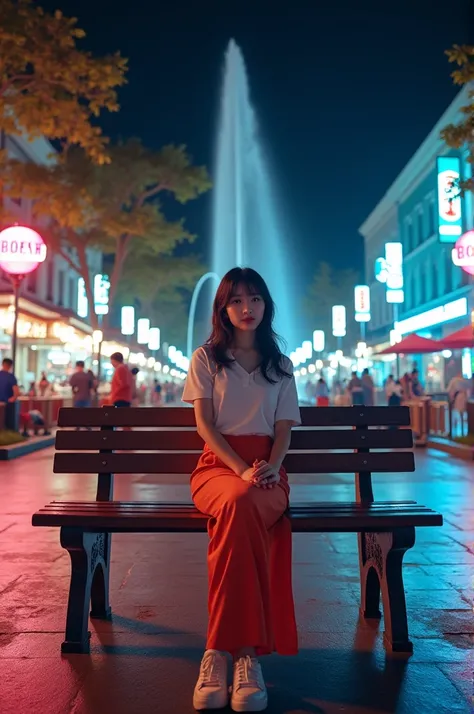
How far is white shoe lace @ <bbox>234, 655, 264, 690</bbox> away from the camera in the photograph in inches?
117

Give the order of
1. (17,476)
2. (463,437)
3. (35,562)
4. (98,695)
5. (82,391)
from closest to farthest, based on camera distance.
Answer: (98,695), (35,562), (17,476), (463,437), (82,391)

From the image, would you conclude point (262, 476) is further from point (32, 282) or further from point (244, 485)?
point (32, 282)

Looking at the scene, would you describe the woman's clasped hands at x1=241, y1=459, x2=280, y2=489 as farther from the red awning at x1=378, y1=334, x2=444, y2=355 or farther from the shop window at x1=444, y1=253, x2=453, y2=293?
the shop window at x1=444, y1=253, x2=453, y2=293

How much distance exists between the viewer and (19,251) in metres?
15.5

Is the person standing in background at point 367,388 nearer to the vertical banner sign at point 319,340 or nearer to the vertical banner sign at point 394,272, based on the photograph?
the vertical banner sign at point 394,272

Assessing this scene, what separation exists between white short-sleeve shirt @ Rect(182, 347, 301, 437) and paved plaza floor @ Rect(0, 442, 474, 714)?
1.13m

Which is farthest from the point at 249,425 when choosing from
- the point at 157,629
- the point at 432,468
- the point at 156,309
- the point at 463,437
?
the point at 156,309

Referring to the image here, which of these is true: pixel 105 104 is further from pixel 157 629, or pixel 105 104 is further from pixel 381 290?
pixel 381 290

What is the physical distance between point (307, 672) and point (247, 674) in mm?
448

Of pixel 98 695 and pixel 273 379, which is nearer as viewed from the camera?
pixel 98 695

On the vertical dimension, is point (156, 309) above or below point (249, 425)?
above

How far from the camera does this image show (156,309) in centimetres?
7462

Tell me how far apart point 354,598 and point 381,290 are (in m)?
48.7

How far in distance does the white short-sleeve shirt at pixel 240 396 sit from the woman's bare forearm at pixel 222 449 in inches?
3.9
